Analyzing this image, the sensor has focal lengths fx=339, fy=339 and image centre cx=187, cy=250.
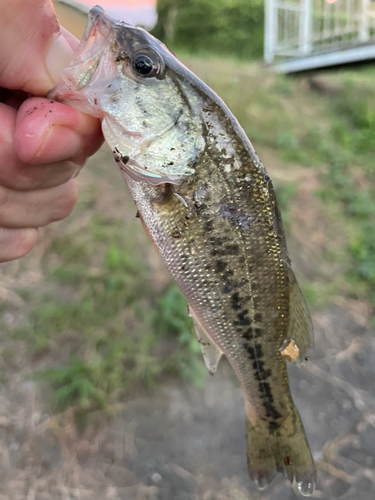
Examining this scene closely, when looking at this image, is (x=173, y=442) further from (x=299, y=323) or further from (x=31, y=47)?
(x=31, y=47)

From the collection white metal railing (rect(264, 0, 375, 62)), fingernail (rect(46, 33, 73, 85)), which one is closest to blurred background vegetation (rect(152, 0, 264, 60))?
white metal railing (rect(264, 0, 375, 62))

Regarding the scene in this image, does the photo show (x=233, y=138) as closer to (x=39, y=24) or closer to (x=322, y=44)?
(x=39, y=24)

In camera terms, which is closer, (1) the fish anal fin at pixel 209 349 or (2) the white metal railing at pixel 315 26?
(1) the fish anal fin at pixel 209 349

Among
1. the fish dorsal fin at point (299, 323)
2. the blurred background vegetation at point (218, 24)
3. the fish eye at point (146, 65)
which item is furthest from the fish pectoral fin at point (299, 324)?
the blurred background vegetation at point (218, 24)

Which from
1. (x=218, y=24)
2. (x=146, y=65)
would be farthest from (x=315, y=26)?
(x=146, y=65)

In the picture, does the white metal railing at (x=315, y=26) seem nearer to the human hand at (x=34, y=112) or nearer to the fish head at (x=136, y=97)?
the fish head at (x=136, y=97)

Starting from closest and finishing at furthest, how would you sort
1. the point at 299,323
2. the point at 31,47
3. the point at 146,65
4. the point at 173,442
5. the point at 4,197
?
1. the point at 31,47
2. the point at 146,65
3. the point at 4,197
4. the point at 299,323
5. the point at 173,442

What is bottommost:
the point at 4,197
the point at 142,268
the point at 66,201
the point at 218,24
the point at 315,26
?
the point at 142,268
